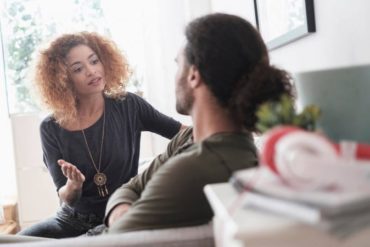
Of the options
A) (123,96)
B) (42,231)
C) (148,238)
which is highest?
(123,96)

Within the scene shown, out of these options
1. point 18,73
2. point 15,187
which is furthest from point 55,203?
point 18,73

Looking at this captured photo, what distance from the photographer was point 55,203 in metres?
3.19

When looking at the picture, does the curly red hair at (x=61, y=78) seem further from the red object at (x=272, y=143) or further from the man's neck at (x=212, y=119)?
the red object at (x=272, y=143)

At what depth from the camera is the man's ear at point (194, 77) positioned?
1.12 m

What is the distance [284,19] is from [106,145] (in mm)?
914

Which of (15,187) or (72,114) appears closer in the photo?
(72,114)

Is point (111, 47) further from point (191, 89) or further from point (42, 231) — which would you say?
point (191, 89)

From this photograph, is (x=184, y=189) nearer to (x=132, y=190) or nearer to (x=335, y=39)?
(x=132, y=190)

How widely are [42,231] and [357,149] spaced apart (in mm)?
1416

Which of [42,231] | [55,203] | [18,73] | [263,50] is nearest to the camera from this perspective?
[263,50]

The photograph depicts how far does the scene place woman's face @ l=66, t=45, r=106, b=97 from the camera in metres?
1.93

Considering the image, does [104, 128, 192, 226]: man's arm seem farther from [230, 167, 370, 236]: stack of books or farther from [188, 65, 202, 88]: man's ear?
[230, 167, 370, 236]: stack of books

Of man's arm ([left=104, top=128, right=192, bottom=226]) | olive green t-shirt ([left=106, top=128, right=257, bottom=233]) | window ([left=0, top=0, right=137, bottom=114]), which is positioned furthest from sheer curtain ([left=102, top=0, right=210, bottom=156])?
olive green t-shirt ([left=106, top=128, right=257, bottom=233])

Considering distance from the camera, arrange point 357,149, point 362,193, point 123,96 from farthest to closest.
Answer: point 123,96
point 357,149
point 362,193
